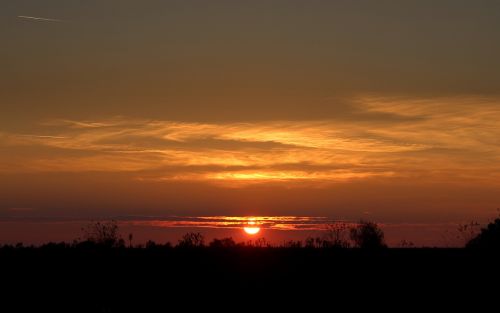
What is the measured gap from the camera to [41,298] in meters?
22.7

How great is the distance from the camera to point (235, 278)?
88.9 feet

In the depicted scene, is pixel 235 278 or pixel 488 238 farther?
pixel 488 238

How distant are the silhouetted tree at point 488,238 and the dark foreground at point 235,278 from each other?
1.42m

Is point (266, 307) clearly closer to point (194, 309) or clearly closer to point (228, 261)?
point (194, 309)

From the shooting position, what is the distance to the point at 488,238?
3547cm

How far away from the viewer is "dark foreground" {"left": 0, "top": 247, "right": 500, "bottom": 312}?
22.6 meters

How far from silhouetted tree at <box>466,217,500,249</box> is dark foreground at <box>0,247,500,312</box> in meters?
1.42

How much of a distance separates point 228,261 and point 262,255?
7.67 ft

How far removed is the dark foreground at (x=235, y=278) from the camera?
2258cm

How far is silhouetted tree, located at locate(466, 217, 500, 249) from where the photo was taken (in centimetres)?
3405

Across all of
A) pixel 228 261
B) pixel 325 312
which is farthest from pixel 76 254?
pixel 325 312

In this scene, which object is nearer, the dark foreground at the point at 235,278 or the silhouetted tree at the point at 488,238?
the dark foreground at the point at 235,278

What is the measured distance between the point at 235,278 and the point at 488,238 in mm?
13863

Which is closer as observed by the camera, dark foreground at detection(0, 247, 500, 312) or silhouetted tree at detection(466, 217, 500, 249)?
dark foreground at detection(0, 247, 500, 312)
